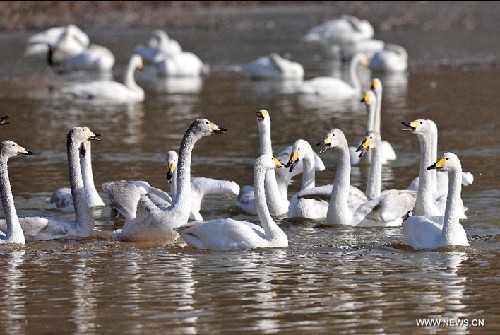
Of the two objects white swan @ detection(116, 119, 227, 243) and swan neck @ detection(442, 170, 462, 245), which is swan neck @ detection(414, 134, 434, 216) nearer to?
swan neck @ detection(442, 170, 462, 245)

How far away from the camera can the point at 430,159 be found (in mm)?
14273

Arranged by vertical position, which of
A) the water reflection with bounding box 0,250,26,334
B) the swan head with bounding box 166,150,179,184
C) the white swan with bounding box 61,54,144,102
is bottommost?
the water reflection with bounding box 0,250,26,334

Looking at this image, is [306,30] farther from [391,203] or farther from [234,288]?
[234,288]

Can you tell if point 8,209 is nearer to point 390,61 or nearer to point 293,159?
point 293,159

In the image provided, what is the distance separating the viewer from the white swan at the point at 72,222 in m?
13.2

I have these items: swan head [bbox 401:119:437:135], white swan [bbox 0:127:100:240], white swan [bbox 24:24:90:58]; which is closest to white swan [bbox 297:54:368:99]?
white swan [bbox 24:24:90:58]


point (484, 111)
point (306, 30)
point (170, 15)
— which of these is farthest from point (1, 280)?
point (170, 15)

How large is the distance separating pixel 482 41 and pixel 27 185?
22.1 metres

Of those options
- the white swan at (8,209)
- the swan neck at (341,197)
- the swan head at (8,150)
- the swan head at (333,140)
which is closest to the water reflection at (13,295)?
the white swan at (8,209)

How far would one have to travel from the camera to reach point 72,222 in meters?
13.6

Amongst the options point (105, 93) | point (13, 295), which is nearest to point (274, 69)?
point (105, 93)

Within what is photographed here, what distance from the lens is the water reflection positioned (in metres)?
9.53

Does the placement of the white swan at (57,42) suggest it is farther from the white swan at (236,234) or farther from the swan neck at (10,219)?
the white swan at (236,234)

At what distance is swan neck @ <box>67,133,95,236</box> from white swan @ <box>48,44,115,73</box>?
61.7 feet
